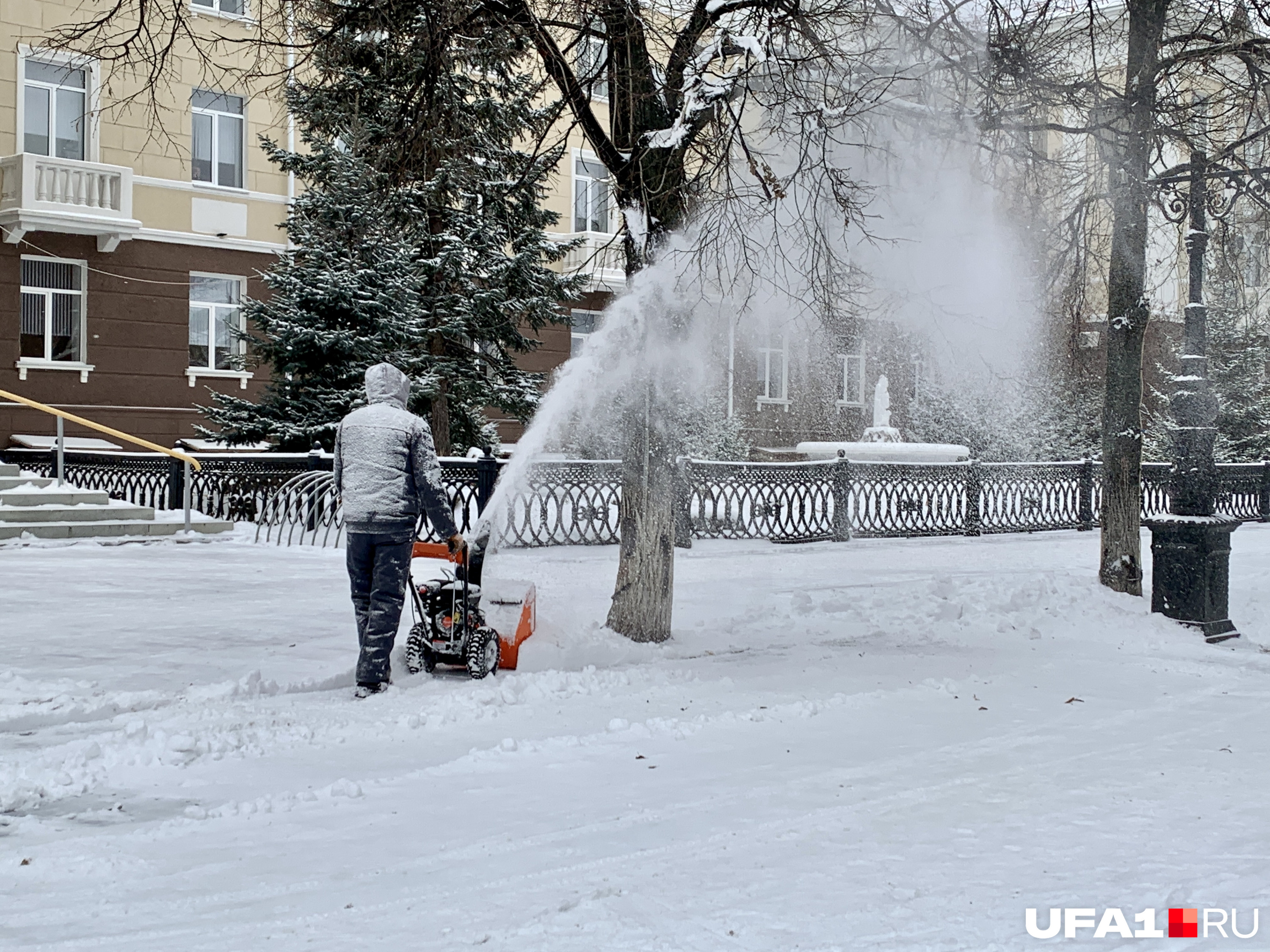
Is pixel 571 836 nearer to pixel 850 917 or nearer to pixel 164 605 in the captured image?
pixel 850 917

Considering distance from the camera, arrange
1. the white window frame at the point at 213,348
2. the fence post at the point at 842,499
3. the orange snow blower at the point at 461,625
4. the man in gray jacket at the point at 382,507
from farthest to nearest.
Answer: the white window frame at the point at 213,348 < the fence post at the point at 842,499 < the orange snow blower at the point at 461,625 < the man in gray jacket at the point at 382,507

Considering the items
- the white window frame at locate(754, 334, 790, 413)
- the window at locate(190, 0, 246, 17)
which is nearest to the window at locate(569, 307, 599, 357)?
the white window frame at locate(754, 334, 790, 413)

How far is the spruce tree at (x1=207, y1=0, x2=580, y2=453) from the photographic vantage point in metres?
16.3

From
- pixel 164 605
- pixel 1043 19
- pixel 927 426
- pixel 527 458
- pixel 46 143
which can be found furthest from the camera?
pixel 927 426

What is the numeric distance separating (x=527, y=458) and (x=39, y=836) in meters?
4.47

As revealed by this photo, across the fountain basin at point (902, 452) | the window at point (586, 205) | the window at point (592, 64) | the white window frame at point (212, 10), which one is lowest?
the fountain basin at point (902, 452)

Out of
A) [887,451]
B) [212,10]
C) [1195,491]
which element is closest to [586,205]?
[212,10]

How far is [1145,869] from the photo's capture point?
13.3 feet

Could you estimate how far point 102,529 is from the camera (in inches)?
559

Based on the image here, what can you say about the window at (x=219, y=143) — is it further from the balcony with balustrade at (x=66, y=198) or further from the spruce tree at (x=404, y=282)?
the spruce tree at (x=404, y=282)

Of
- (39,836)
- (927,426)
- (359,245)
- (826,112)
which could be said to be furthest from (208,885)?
(927,426)

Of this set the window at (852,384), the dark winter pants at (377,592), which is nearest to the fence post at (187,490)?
the dark winter pants at (377,592)

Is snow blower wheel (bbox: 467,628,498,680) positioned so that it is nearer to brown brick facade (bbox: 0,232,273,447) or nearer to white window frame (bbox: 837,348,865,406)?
brown brick facade (bbox: 0,232,273,447)

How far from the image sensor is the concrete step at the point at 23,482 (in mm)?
14938
